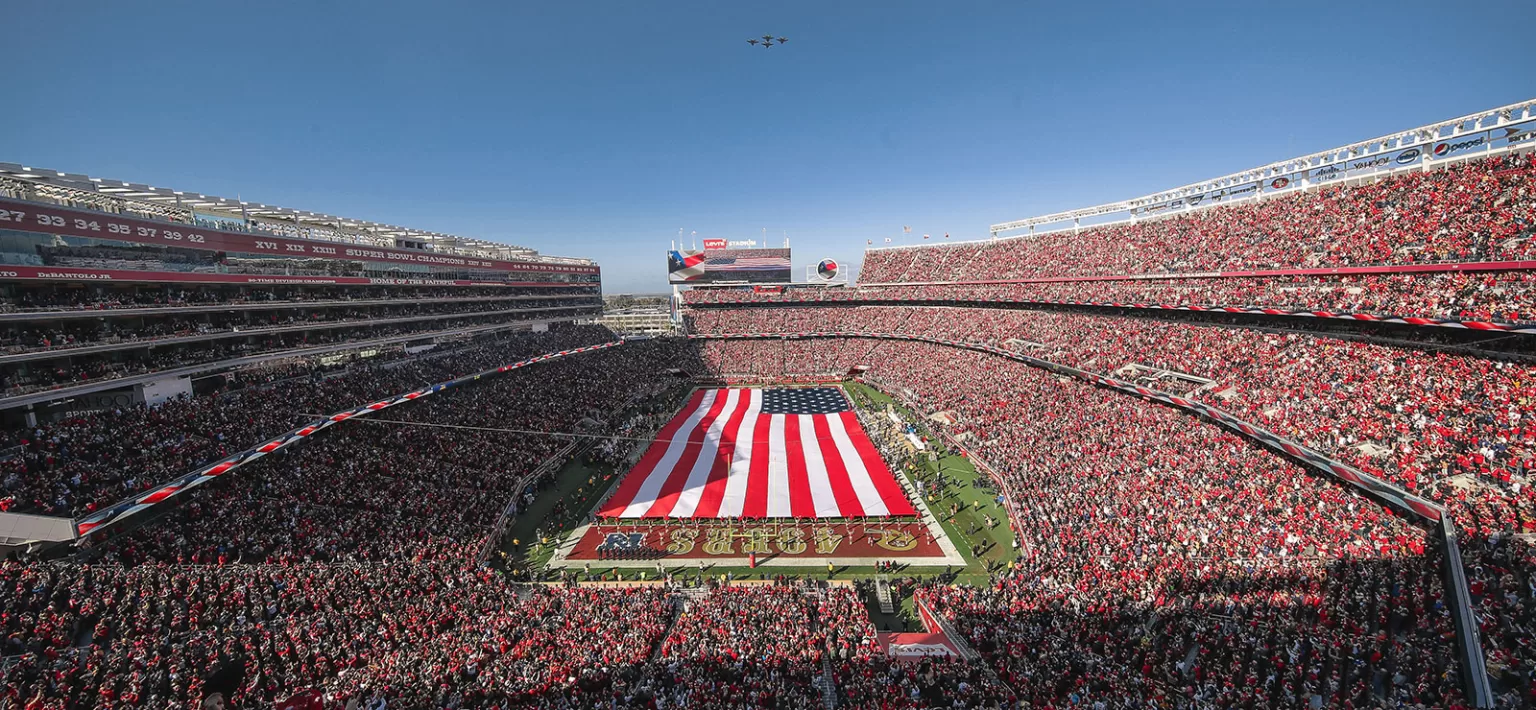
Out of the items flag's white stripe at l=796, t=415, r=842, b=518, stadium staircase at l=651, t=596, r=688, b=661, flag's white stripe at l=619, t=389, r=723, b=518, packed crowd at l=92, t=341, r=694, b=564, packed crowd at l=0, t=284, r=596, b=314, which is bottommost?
stadium staircase at l=651, t=596, r=688, b=661

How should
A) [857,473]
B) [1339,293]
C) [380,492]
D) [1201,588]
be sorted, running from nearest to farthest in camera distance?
[1201,588]
[380,492]
[1339,293]
[857,473]

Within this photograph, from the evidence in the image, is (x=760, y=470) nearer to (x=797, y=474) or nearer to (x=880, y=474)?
(x=797, y=474)

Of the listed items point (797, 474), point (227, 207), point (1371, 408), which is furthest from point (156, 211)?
point (1371, 408)

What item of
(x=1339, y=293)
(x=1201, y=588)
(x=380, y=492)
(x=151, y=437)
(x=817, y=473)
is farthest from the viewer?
(x=817, y=473)

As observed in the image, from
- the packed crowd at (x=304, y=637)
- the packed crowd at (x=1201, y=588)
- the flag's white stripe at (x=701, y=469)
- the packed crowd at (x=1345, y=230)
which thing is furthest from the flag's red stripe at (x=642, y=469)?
the packed crowd at (x=1345, y=230)

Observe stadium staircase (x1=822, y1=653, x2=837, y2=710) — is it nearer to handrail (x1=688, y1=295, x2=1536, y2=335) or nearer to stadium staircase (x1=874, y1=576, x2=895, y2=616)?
stadium staircase (x1=874, y1=576, x2=895, y2=616)

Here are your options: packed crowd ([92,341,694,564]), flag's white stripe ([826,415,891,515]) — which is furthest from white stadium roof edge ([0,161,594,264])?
flag's white stripe ([826,415,891,515])

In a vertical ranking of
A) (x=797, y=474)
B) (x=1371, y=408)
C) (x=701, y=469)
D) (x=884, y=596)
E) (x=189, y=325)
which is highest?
(x=189, y=325)
